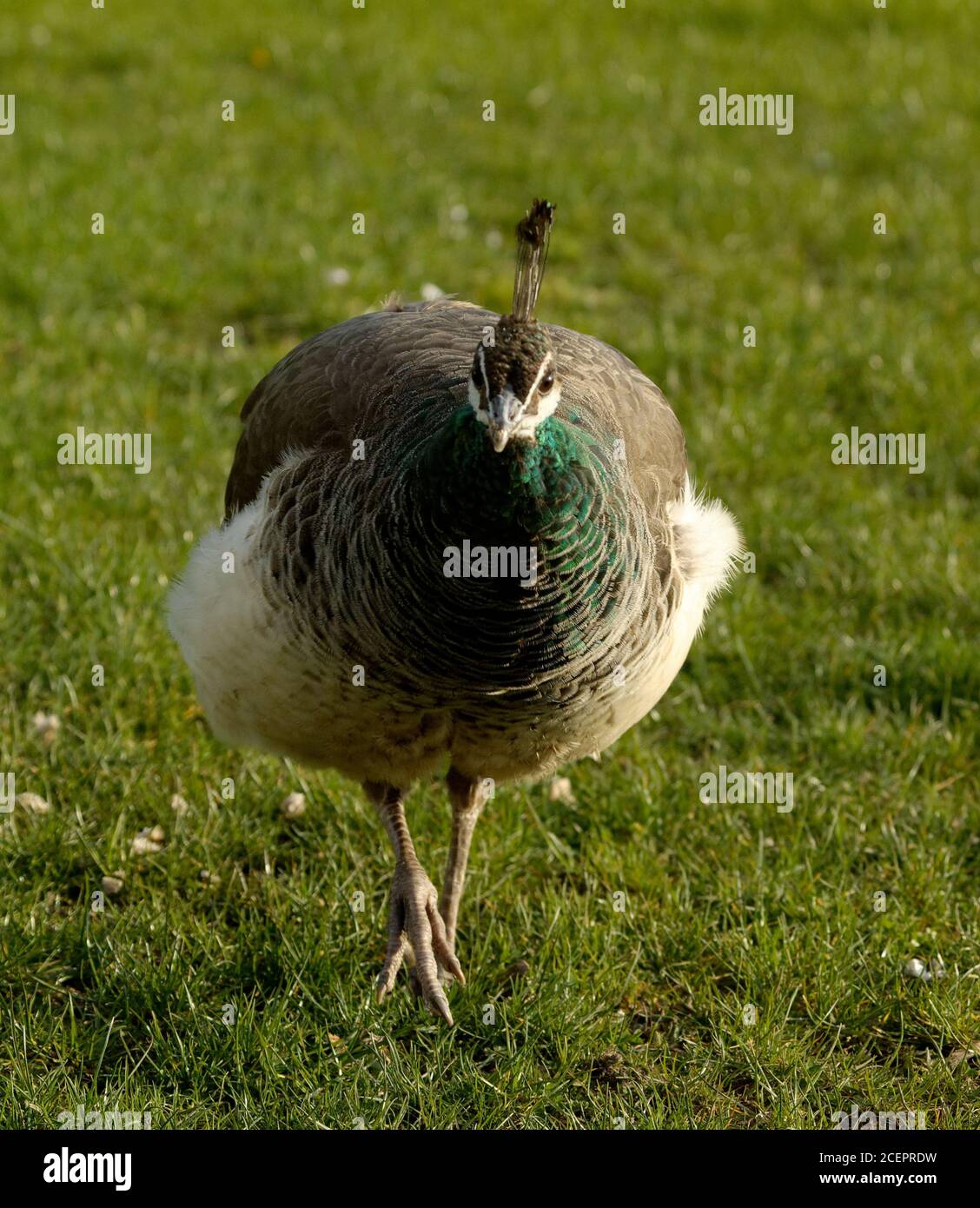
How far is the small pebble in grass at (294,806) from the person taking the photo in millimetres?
4223

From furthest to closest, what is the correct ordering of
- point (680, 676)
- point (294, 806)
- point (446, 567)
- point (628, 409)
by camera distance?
point (680, 676), point (294, 806), point (628, 409), point (446, 567)

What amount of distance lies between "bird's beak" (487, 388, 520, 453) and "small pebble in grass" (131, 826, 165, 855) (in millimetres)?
1798

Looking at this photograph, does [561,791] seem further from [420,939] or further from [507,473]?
[507,473]

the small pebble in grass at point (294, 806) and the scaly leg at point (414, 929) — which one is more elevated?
the small pebble in grass at point (294, 806)

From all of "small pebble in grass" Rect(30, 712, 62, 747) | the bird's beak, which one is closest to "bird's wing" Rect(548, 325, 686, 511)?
the bird's beak

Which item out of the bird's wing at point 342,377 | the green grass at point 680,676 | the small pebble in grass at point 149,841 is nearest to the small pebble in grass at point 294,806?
the green grass at point 680,676

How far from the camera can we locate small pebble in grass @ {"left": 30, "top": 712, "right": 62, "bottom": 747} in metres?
4.36

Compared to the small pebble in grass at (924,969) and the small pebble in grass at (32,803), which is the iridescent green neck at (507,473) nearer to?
the small pebble in grass at (924,969)

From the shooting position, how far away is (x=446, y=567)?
3062 mm

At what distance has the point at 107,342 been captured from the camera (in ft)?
20.4

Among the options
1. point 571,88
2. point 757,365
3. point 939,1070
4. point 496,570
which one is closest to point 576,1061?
point 939,1070

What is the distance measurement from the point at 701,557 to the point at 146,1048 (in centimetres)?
183

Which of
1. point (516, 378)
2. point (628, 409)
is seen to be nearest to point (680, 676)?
point (628, 409)

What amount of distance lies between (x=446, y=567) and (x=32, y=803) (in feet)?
5.64
